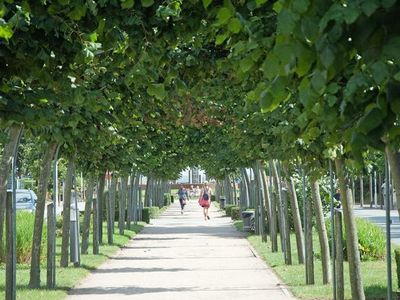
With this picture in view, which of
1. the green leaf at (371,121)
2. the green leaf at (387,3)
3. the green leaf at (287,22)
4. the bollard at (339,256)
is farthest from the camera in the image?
the bollard at (339,256)

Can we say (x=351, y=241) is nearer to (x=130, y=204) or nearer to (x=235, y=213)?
(x=130, y=204)

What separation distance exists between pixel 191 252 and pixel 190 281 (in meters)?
7.25

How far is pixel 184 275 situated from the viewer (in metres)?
15.8

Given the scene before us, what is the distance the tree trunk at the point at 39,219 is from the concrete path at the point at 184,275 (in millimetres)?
680

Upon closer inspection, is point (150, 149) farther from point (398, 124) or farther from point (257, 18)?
point (398, 124)

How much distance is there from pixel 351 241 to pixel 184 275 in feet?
21.2

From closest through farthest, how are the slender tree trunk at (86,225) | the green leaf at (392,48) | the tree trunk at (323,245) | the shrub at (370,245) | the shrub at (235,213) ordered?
the green leaf at (392,48) < the tree trunk at (323,245) < the shrub at (370,245) < the slender tree trunk at (86,225) < the shrub at (235,213)

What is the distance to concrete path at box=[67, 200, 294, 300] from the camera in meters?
12.6

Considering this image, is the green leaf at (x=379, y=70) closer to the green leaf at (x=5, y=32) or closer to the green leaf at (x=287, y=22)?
the green leaf at (x=287, y=22)

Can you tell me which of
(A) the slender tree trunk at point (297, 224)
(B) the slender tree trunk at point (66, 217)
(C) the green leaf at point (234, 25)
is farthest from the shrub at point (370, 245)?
(C) the green leaf at point (234, 25)

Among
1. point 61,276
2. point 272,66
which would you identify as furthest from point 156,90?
point 61,276

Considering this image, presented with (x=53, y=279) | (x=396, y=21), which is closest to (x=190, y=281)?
(x=53, y=279)

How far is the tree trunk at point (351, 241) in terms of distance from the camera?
31.4 feet

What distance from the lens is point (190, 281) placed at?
574 inches
